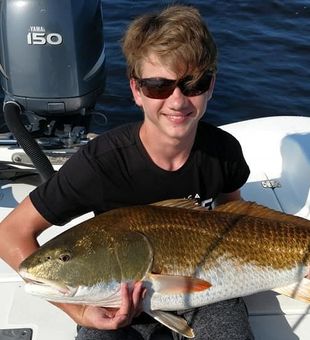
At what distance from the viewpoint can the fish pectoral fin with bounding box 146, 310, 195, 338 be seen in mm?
2227

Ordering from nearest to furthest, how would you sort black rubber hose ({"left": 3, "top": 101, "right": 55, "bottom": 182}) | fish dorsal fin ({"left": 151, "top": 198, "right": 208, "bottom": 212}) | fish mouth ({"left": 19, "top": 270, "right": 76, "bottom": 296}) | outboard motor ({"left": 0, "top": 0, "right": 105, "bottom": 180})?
fish mouth ({"left": 19, "top": 270, "right": 76, "bottom": 296}) → fish dorsal fin ({"left": 151, "top": 198, "right": 208, "bottom": 212}) → black rubber hose ({"left": 3, "top": 101, "right": 55, "bottom": 182}) → outboard motor ({"left": 0, "top": 0, "right": 105, "bottom": 180})

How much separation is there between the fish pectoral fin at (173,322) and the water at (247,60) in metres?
3.62

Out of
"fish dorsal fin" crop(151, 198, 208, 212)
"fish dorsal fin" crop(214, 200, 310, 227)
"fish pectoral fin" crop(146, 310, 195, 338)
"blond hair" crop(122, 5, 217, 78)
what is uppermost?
"blond hair" crop(122, 5, 217, 78)

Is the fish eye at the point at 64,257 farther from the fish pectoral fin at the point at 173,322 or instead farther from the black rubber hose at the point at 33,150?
the black rubber hose at the point at 33,150

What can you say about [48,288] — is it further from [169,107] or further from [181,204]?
[169,107]

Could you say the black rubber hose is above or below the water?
above

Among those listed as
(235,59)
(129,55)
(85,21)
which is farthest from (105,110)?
(129,55)

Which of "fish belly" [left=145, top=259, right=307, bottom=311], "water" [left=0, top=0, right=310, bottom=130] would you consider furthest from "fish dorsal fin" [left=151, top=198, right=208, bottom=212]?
"water" [left=0, top=0, right=310, bottom=130]

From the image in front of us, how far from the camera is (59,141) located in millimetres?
3691

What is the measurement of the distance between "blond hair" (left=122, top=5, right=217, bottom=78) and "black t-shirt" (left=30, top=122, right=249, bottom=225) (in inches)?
13.7

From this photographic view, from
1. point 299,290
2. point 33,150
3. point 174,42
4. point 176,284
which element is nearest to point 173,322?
point 176,284

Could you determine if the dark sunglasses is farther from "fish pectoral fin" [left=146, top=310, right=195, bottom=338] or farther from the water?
the water

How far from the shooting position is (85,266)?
2.07 m

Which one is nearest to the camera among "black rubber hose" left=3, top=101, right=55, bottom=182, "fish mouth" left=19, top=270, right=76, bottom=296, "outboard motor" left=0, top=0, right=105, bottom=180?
"fish mouth" left=19, top=270, right=76, bottom=296
